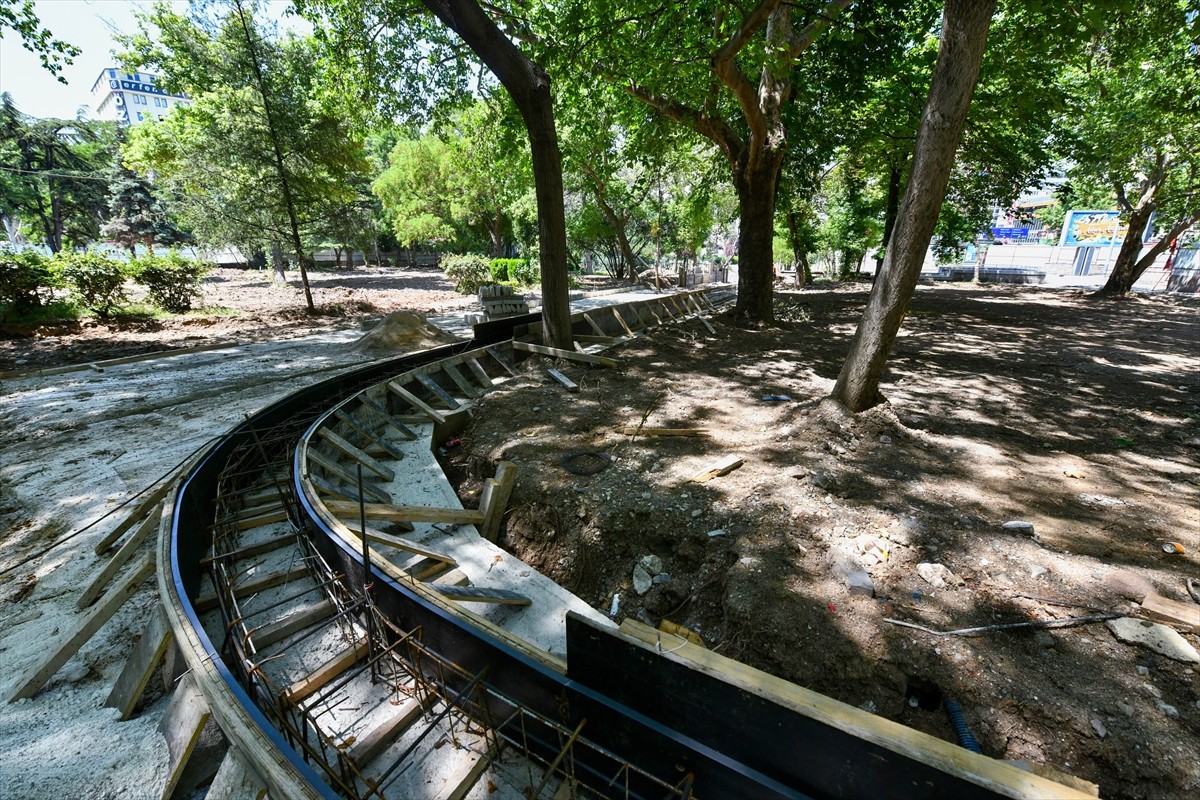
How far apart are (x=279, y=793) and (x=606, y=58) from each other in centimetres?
1025

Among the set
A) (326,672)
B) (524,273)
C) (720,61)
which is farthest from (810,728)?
(524,273)

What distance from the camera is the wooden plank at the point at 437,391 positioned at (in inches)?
284

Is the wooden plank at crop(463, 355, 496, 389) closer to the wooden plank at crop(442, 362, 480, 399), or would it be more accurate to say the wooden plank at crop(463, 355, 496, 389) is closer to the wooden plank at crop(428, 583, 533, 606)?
the wooden plank at crop(442, 362, 480, 399)

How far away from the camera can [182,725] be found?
2.10 meters

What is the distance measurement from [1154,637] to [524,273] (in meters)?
26.3

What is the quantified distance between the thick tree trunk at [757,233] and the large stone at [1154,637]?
10150 millimetres

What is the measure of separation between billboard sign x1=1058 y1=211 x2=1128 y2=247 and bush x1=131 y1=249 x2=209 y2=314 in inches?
1903

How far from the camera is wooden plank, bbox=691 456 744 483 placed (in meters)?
4.63

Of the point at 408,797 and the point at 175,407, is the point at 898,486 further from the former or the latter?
the point at 175,407

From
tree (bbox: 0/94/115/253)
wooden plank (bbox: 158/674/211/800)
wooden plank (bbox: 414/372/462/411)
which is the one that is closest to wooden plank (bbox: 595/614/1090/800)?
wooden plank (bbox: 158/674/211/800)

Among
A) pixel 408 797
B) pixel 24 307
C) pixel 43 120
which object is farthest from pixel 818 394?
pixel 43 120

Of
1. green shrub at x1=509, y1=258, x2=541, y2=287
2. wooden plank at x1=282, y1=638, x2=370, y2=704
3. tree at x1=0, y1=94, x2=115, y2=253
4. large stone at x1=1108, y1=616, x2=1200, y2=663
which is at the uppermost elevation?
tree at x1=0, y1=94, x2=115, y2=253

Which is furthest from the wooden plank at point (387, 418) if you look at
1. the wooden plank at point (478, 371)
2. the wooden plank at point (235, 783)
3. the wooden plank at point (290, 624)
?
the wooden plank at point (235, 783)

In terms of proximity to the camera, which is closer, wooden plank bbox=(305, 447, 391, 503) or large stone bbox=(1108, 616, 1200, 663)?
large stone bbox=(1108, 616, 1200, 663)
